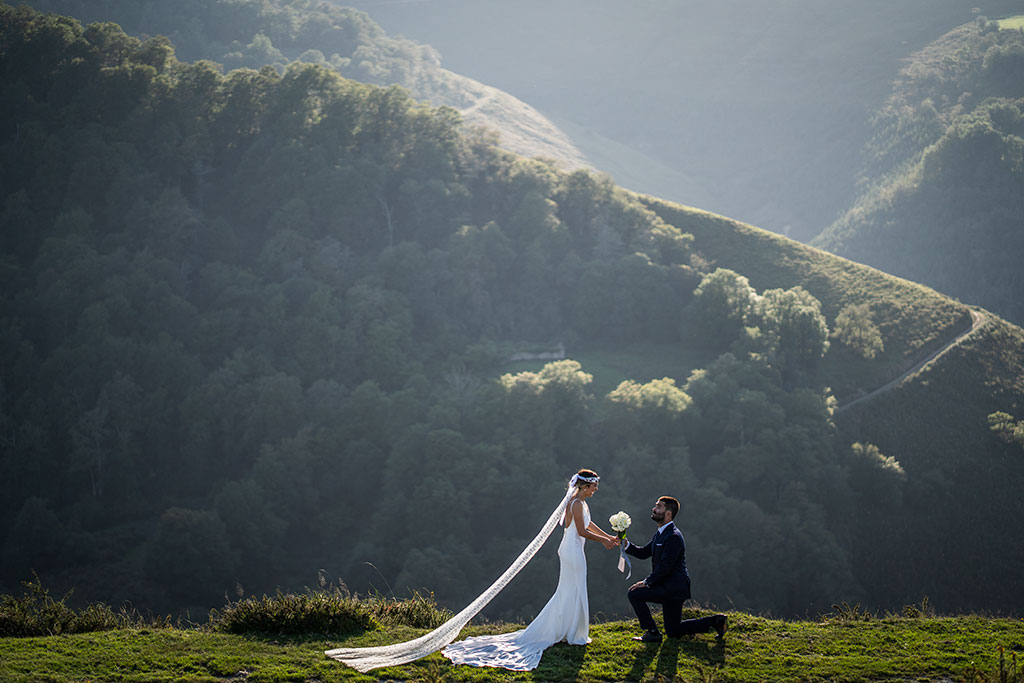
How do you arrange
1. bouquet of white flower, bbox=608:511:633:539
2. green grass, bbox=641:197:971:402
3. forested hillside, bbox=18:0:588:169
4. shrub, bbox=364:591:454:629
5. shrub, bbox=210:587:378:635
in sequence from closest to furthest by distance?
bouquet of white flower, bbox=608:511:633:539 < shrub, bbox=210:587:378:635 < shrub, bbox=364:591:454:629 < green grass, bbox=641:197:971:402 < forested hillside, bbox=18:0:588:169

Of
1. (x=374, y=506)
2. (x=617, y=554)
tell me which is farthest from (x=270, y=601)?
(x=374, y=506)

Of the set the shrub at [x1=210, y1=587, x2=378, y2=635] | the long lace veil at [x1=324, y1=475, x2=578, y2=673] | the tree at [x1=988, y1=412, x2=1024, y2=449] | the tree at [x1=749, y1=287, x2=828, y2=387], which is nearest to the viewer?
the long lace veil at [x1=324, y1=475, x2=578, y2=673]

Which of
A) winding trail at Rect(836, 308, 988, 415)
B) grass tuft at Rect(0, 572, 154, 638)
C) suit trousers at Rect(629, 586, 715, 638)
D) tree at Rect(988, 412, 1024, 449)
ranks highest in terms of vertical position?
winding trail at Rect(836, 308, 988, 415)

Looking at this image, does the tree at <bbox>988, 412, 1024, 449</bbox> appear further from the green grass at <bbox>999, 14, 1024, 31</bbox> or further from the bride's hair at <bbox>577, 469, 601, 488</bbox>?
the green grass at <bbox>999, 14, 1024, 31</bbox>

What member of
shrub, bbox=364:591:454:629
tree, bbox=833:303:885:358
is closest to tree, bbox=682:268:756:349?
tree, bbox=833:303:885:358

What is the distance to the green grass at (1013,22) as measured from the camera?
164 meters

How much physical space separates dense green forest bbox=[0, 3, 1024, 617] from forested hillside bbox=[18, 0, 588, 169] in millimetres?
48082

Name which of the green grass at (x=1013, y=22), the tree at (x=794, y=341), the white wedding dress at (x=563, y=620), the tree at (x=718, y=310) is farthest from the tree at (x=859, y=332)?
the green grass at (x=1013, y=22)

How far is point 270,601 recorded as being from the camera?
595 inches

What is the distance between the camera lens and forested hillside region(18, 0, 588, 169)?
132375 millimetres

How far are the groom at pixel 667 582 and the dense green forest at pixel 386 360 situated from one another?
123 ft

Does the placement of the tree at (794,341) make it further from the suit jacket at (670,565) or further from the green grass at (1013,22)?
the green grass at (1013,22)

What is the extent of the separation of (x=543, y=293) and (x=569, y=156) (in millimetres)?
92271

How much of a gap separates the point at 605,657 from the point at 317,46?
160946mm
